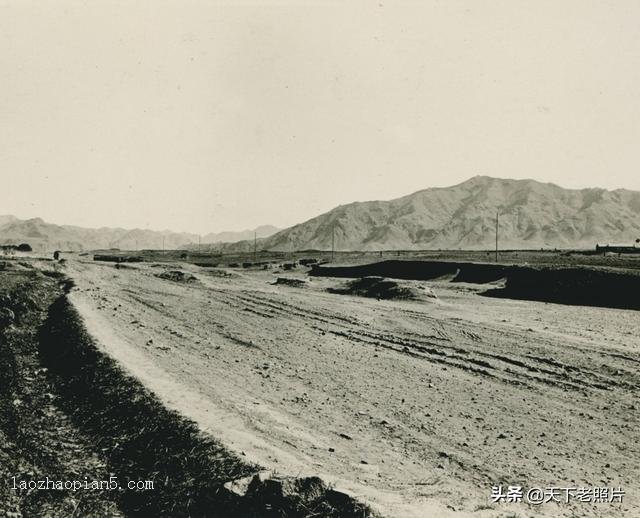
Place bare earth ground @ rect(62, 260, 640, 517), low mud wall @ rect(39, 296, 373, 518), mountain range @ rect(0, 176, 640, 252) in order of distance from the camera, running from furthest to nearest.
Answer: mountain range @ rect(0, 176, 640, 252), bare earth ground @ rect(62, 260, 640, 517), low mud wall @ rect(39, 296, 373, 518)

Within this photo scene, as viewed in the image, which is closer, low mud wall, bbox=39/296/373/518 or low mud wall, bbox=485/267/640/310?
low mud wall, bbox=39/296/373/518

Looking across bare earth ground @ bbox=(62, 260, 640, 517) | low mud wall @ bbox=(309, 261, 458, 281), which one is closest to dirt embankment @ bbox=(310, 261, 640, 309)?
low mud wall @ bbox=(309, 261, 458, 281)

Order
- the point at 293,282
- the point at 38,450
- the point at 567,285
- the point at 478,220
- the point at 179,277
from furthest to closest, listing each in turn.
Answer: the point at 478,220 → the point at 179,277 → the point at 293,282 → the point at 567,285 → the point at 38,450

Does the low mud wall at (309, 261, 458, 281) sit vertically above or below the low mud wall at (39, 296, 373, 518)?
above

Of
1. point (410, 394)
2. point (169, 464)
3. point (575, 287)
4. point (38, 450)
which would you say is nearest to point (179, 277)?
point (575, 287)

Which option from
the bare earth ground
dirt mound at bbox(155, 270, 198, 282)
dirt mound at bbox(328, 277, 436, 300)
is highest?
dirt mound at bbox(155, 270, 198, 282)

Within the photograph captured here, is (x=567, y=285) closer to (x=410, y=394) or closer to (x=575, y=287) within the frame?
(x=575, y=287)

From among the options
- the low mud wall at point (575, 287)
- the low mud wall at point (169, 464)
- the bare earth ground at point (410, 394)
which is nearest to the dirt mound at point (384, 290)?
the low mud wall at point (575, 287)

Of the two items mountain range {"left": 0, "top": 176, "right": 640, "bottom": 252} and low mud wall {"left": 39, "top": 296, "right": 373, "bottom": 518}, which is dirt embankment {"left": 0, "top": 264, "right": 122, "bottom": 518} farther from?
mountain range {"left": 0, "top": 176, "right": 640, "bottom": 252}
